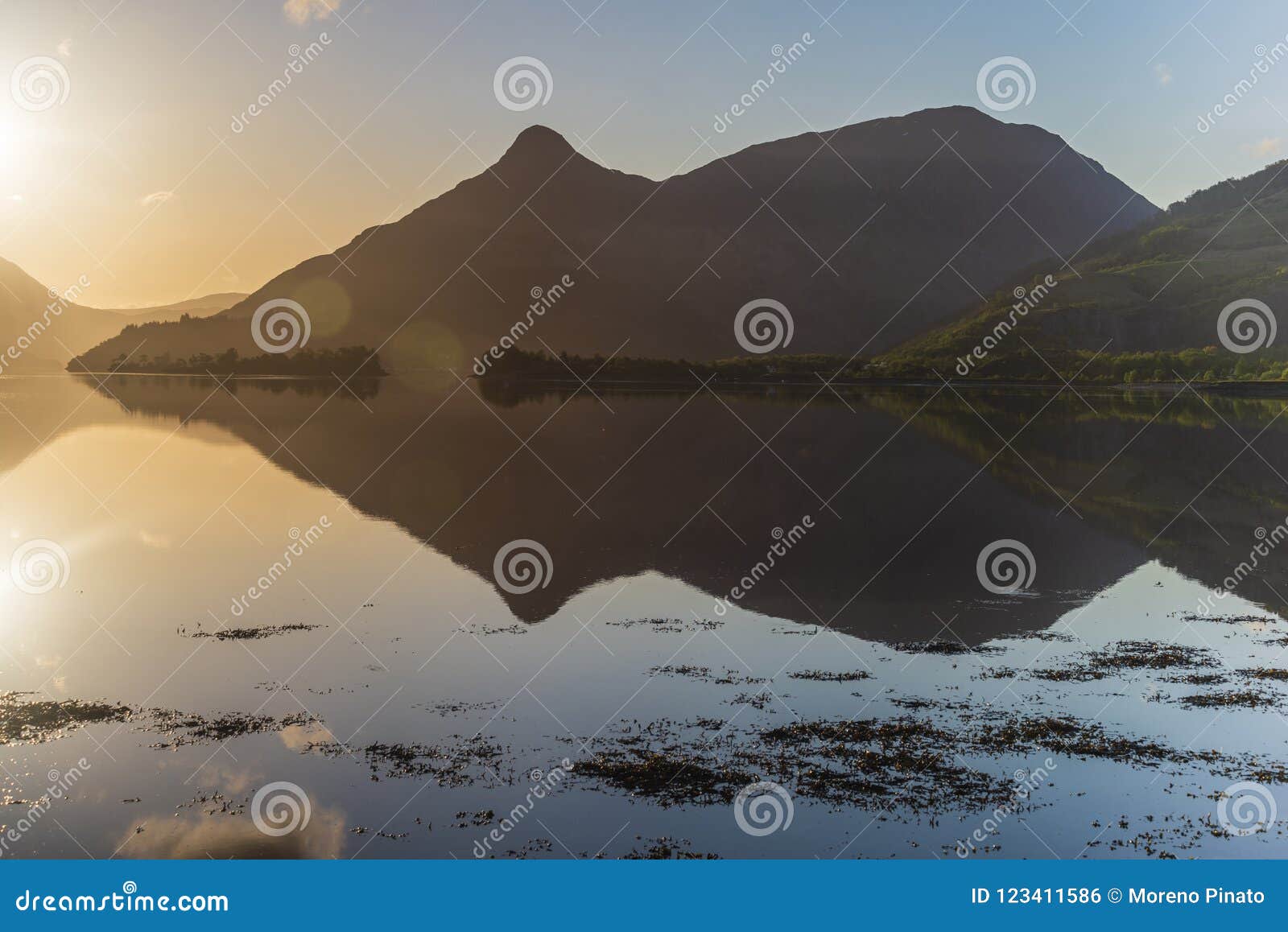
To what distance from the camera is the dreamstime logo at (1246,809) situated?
1973 cm

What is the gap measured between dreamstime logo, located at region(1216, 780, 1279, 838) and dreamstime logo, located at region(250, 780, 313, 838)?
57.5 ft

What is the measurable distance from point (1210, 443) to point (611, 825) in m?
96.7

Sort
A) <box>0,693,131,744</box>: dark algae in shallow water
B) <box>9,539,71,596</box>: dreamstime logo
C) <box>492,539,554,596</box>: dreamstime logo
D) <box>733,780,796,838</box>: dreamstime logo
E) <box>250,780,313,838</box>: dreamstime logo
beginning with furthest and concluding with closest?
<box>492,539,554,596</box>: dreamstime logo, <box>9,539,71,596</box>: dreamstime logo, <box>0,693,131,744</box>: dark algae in shallow water, <box>250,780,313,838</box>: dreamstime logo, <box>733,780,796,838</box>: dreamstime logo

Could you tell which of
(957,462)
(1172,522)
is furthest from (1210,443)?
(1172,522)

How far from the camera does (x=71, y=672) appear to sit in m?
29.6
